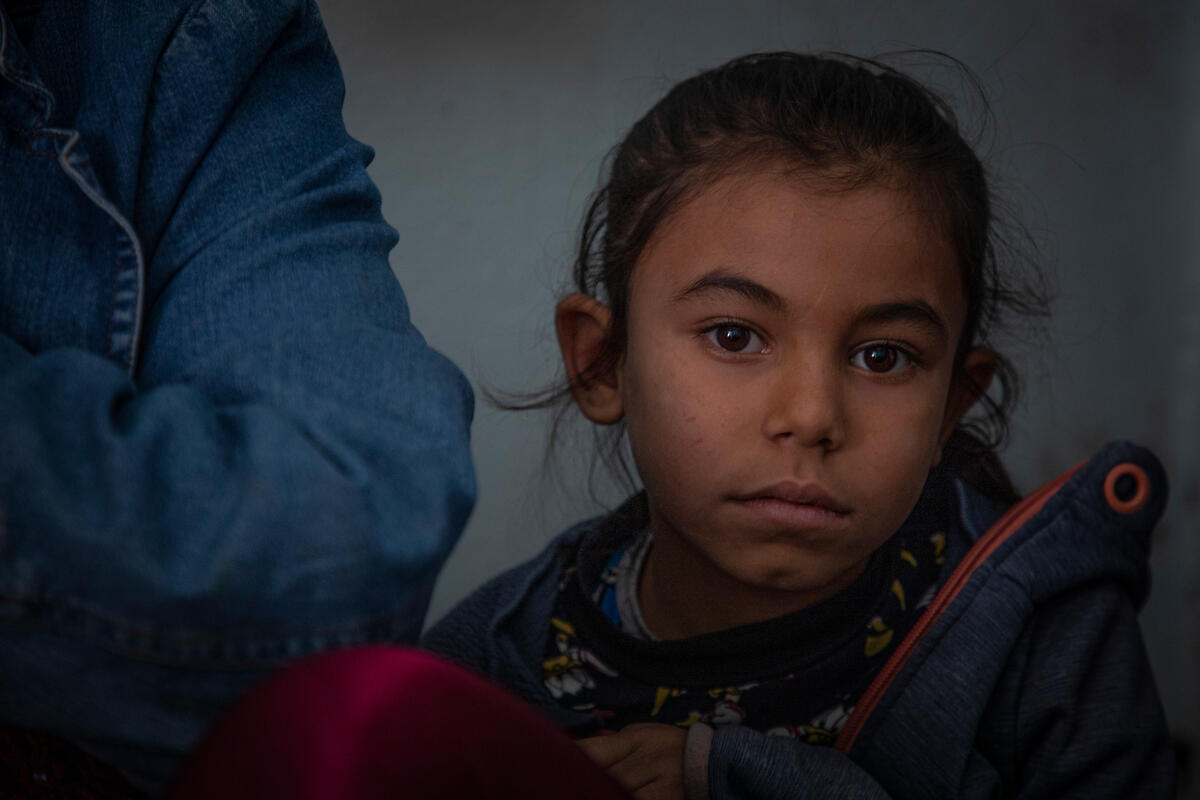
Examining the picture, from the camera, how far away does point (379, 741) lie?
1.76 feet

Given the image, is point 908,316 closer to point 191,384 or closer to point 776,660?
point 776,660

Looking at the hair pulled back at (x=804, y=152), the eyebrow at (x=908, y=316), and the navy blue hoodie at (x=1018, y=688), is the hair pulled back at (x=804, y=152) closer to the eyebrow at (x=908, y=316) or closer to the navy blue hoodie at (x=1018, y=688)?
the eyebrow at (x=908, y=316)

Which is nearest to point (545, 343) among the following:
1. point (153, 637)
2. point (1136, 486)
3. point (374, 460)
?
point (1136, 486)

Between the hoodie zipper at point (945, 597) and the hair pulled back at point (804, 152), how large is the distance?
0.16 m

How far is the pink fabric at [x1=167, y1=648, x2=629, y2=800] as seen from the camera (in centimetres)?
53

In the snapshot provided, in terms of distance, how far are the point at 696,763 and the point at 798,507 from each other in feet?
0.88

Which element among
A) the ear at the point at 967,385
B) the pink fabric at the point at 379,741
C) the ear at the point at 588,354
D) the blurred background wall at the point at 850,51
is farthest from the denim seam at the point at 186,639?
the blurred background wall at the point at 850,51

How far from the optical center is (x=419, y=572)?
71 cm

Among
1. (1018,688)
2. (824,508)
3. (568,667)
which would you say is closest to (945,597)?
(1018,688)

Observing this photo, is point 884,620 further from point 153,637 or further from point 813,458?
point 153,637

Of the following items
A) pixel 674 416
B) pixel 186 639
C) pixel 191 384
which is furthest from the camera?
pixel 674 416

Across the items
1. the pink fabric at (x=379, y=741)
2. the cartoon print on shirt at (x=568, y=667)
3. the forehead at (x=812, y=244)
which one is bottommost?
the cartoon print on shirt at (x=568, y=667)

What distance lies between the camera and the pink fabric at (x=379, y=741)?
0.53 meters

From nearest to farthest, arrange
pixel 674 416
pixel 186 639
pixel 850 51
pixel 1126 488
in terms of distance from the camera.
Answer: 1. pixel 186 639
2. pixel 674 416
3. pixel 1126 488
4. pixel 850 51
